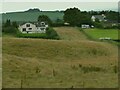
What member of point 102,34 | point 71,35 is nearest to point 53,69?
point 71,35

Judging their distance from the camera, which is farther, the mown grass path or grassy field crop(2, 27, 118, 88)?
the mown grass path

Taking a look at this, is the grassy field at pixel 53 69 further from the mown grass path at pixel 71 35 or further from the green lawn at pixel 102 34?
the green lawn at pixel 102 34

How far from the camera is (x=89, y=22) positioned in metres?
60.2

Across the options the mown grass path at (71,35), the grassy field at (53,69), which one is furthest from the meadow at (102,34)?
the grassy field at (53,69)

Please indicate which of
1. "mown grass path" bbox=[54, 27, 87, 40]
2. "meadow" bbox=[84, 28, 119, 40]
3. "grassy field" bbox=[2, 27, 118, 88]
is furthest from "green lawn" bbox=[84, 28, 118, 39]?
"grassy field" bbox=[2, 27, 118, 88]

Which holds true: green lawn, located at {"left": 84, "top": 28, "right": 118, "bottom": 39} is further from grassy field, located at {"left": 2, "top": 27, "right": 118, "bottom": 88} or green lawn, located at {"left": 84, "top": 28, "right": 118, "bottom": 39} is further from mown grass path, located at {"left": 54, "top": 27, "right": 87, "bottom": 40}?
grassy field, located at {"left": 2, "top": 27, "right": 118, "bottom": 88}

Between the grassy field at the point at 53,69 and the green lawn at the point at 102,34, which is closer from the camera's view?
the grassy field at the point at 53,69

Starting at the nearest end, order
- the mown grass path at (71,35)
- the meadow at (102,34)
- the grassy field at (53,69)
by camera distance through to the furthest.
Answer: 1. the grassy field at (53,69)
2. the mown grass path at (71,35)
3. the meadow at (102,34)

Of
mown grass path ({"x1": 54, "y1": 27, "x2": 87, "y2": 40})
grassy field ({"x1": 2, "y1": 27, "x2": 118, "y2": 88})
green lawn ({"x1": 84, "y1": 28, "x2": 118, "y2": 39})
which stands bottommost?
green lawn ({"x1": 84, "y1": 28, "x2": 118, "y2": 39})

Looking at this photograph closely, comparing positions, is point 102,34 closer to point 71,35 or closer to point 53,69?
point 71,35

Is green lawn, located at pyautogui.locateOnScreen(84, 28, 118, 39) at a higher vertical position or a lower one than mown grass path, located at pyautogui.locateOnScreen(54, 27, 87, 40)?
lower

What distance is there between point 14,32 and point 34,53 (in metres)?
23.5

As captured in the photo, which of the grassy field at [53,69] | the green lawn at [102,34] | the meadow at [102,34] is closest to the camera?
the grassy field at [53,69]

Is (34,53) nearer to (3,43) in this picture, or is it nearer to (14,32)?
(3,43)
